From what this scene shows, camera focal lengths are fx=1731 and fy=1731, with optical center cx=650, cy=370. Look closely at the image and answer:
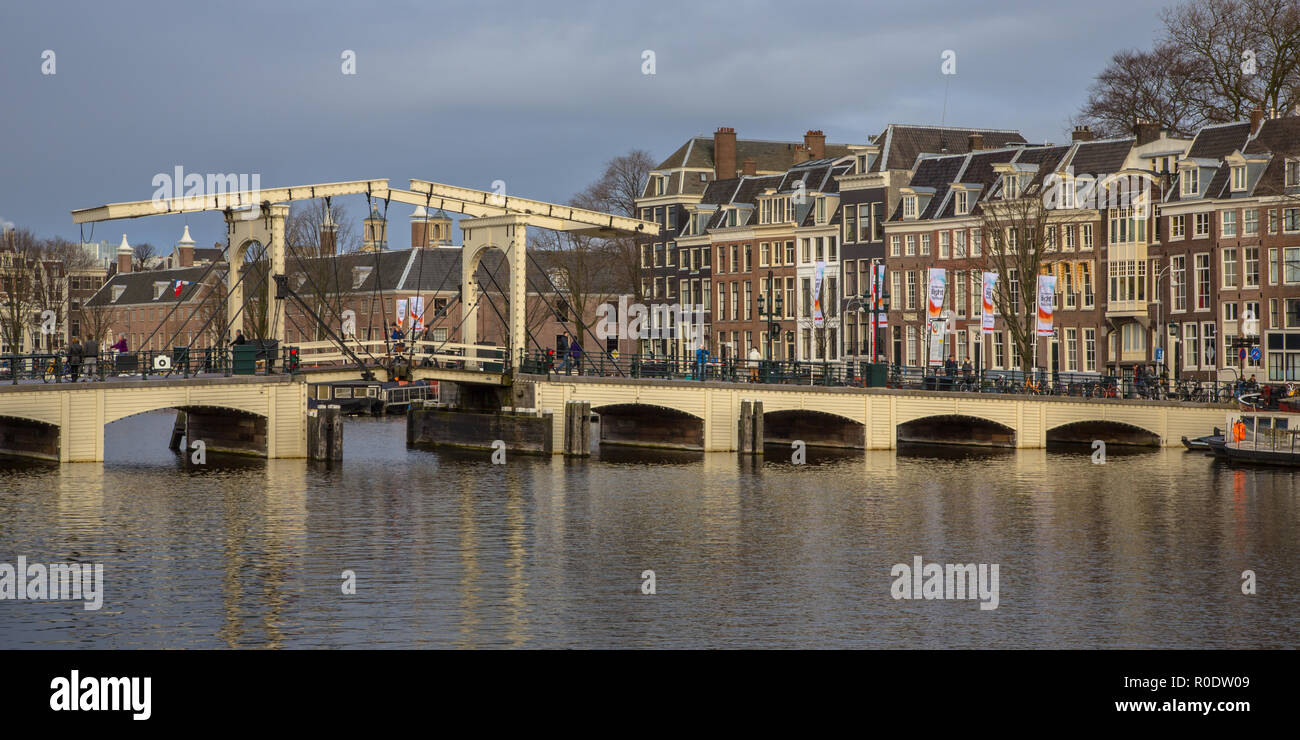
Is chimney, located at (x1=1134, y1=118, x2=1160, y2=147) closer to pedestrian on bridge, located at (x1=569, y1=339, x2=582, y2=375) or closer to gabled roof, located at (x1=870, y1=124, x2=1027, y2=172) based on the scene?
gabled roof, located at (x1=870, y1=124, x2=1027, y2=172)

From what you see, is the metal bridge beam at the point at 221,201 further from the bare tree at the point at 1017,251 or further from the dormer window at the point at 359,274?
the dormer window at the point at 359,274

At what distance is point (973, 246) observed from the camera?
77.9m

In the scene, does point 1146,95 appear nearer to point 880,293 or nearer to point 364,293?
point 880,293

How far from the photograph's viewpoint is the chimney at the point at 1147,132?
71.4m

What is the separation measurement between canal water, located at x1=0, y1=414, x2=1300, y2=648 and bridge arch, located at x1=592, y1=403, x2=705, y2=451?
5737 mm

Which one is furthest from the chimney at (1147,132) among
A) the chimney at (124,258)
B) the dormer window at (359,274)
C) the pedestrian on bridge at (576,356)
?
the chimney at (124,258)

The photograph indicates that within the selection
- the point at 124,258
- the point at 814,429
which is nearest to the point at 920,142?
the point at 814,429

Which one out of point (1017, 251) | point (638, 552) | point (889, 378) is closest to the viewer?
point (638, 552)

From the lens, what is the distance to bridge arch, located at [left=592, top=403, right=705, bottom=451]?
179 feet

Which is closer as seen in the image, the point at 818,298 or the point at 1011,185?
the point at 818,298

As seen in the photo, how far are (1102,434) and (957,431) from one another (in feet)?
18.0

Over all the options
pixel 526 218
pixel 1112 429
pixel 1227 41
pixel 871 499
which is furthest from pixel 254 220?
pixel 1227 41

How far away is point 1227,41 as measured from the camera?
73188 mm

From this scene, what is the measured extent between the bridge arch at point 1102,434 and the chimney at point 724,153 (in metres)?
37.0
